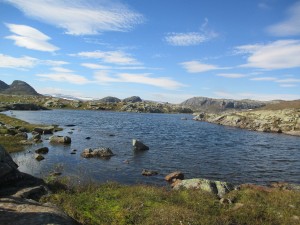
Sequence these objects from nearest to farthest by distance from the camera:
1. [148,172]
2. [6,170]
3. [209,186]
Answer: [6,170]
[209,186]
[148,172]

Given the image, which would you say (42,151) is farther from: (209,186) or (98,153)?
(209,186)

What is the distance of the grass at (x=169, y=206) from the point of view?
1780cm

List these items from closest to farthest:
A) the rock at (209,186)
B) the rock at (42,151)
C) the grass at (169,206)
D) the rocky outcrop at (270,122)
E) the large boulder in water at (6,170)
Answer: the grass at (169,206)
the large boulder in water at (6,170)
the rock at (209,186)
the rock at (42,151)
the rocky outcrop at (270,122)

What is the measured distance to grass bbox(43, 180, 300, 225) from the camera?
58.4 feet

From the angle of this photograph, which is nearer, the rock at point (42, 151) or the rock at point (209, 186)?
the rock at point (209, 186)

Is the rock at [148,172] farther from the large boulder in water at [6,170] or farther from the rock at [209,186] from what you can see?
the large boulder in water at [6,170]

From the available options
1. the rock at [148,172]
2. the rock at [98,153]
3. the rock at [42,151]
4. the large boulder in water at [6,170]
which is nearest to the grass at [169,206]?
the large boulder in water at [6,170]

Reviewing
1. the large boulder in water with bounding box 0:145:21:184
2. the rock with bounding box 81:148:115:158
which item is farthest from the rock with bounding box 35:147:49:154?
the large boulder in water with bounding box 0:145:21:184

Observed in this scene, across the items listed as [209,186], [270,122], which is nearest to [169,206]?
[209,186]

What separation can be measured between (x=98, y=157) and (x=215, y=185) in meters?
24.3

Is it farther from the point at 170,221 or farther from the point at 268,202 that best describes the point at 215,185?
the point at 170,221

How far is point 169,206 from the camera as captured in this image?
19.6m

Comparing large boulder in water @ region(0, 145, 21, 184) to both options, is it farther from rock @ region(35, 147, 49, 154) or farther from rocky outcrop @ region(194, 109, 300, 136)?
rocky outcrop @ region(194, 109, 300, 136)

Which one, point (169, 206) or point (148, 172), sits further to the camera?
point (148, 172)
